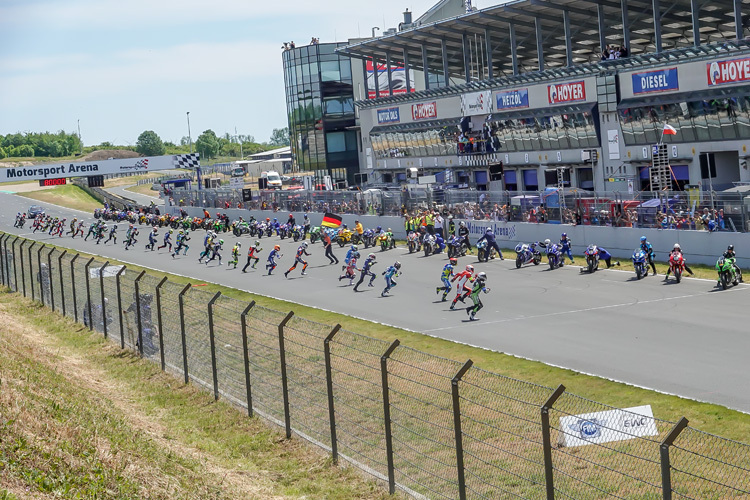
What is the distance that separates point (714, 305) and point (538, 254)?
11.5 meters

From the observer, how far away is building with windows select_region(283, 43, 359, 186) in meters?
98.2

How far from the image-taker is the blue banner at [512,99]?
6019 centimetres

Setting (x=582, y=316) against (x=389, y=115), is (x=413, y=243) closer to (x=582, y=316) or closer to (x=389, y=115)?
(x=582, y=316)

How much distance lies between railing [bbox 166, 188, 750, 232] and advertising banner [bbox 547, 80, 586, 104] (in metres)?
13.2

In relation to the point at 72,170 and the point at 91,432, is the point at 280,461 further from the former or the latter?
A: the point at 72,170

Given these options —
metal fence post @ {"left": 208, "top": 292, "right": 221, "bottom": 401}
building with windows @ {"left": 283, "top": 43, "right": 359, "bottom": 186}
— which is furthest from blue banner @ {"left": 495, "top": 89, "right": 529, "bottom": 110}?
metal fence post @ {"left": 208, "top": 292, "right": 221, "bottom": 401}

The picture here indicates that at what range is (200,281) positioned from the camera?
36.1 metres

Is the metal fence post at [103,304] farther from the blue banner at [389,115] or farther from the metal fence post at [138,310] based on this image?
the blue banner at [389,115]

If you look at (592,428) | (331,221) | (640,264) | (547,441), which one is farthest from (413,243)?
(547,441)

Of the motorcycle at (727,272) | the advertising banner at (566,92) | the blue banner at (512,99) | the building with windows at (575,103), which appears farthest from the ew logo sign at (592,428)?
the blue banner at (512,99)

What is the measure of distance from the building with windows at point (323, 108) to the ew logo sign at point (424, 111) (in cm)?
2582

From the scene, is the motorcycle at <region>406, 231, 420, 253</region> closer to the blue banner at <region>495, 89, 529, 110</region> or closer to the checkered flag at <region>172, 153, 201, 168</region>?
the blue banner at <region>495, 89, 529, 110</region>

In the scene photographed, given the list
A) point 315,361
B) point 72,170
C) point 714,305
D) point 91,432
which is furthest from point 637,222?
point 72,170

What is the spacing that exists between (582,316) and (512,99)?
3969cm
